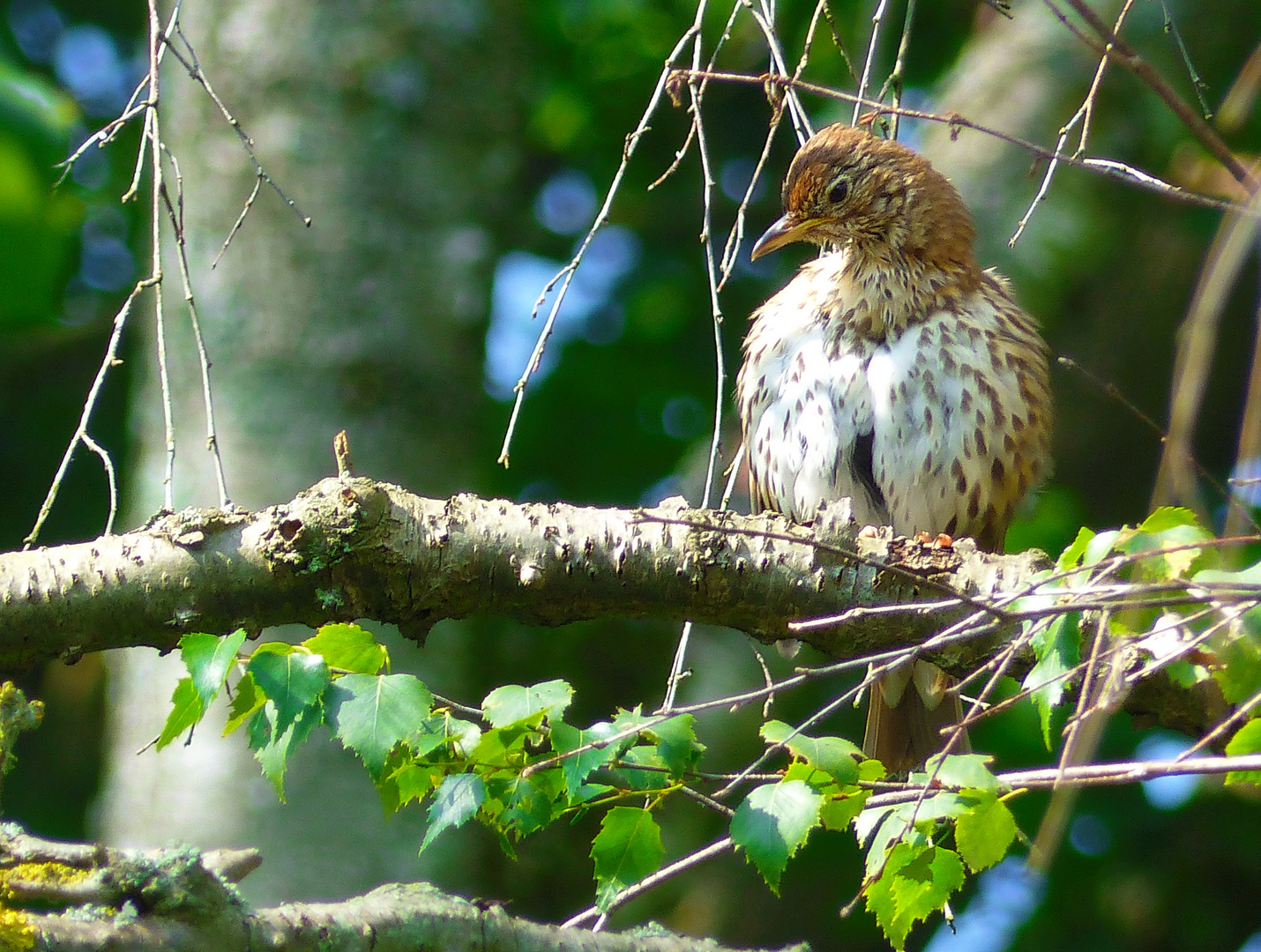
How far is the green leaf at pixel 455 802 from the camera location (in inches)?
86.0

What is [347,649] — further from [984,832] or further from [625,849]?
[984,832]

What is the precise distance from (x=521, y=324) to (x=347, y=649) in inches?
248

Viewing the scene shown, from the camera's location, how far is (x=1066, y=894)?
25.7 ft

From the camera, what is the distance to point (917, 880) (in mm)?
2293

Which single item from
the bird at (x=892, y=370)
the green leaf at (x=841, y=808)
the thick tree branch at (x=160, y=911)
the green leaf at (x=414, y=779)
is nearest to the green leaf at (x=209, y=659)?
the thick tree branch at (x=160, y=911)

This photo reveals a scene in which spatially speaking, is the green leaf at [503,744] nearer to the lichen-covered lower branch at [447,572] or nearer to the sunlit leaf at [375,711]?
the sunlit leaf at [375,711]

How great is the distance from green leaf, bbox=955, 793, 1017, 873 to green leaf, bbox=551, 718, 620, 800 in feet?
1.88

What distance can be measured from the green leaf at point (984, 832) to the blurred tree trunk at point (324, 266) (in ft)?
11.3

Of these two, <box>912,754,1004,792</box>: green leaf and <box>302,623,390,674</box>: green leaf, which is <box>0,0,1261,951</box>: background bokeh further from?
<box>302,623,390,674</box>: green leaf

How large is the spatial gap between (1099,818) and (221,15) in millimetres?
6169

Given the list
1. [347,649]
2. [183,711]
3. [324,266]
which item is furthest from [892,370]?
[324,266]

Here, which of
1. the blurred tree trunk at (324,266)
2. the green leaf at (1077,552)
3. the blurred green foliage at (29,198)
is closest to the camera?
the green leaf at (1077,552)

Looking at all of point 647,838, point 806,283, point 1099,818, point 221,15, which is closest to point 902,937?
point 647,838

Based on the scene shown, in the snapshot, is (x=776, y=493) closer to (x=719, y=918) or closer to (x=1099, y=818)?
(x=719, y=918)
